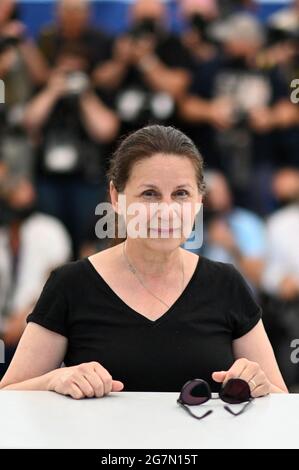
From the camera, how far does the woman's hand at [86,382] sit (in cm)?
168

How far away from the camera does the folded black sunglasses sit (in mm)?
1627

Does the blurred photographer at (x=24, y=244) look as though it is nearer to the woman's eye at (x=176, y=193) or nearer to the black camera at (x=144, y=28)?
the black camera at (x=144, y=28)

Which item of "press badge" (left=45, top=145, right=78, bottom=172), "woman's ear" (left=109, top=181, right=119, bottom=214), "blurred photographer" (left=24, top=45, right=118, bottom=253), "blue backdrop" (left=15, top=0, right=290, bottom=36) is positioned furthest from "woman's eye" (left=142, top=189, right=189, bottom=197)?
"blue backdrop" (left=15, top=0, right=290, bottom=36)

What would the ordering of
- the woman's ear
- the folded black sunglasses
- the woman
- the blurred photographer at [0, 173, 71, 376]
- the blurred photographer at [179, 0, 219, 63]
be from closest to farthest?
the folded black sunglasses
the woman
the woman's ear
the blurred photographer at [0, 173, 71, 376]
the blurred photographer at [179, 0, 219, 63]

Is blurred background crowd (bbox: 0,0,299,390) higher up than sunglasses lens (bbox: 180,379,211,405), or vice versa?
blurred background crowd (bbox: 0,0,299,390)

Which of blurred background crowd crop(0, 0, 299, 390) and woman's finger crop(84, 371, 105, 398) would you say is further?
blurred background crowd crop(0, 0, 299, 390)

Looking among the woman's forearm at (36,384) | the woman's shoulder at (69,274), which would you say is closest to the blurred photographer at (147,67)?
the woman's shoulder at (69,274)

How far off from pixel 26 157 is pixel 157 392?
223cm

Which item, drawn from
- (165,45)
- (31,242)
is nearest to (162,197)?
(31,242)

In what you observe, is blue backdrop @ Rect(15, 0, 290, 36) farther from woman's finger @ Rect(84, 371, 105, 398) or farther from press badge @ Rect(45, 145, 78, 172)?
woman's finger @ Rect(84, 371, 105, 398)

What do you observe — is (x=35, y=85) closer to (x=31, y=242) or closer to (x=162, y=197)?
(x=31, y=242)

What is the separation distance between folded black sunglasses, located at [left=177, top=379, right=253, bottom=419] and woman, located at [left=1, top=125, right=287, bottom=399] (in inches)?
5.9

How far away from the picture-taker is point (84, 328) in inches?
75.9

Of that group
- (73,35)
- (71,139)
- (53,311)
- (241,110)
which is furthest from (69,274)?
(73,35)
